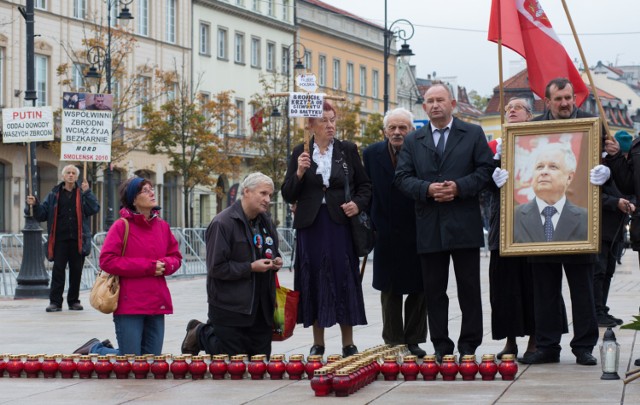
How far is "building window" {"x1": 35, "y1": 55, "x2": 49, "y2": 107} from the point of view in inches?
1976

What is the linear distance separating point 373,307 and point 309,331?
444 centimetres

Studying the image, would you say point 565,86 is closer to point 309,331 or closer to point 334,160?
point 334,160

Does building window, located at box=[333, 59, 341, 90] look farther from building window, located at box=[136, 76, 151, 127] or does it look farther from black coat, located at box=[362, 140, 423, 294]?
black coat, located at box=[362, 140, 423, 294]

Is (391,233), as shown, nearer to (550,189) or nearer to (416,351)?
(416,351)

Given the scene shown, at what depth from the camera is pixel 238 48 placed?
221ft

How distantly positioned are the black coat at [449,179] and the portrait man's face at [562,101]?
551 millimetres

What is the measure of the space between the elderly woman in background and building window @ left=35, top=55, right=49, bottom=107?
39814 mm

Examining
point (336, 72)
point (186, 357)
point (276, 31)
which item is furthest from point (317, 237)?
point (336, 72)

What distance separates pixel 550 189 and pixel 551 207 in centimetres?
13

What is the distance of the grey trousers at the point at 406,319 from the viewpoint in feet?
37.5

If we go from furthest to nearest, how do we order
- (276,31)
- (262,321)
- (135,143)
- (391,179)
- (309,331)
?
(276,31), (135,143), (309,331), (391,179), (262,321)

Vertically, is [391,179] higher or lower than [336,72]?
lower

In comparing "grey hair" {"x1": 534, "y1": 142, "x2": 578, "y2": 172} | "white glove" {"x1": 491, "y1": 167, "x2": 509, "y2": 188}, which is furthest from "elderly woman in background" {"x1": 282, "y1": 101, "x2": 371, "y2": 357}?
"grey hair" {"x1": 534, "y1": 142, "x2": 578, "y2": 172}

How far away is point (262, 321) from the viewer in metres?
10.7
